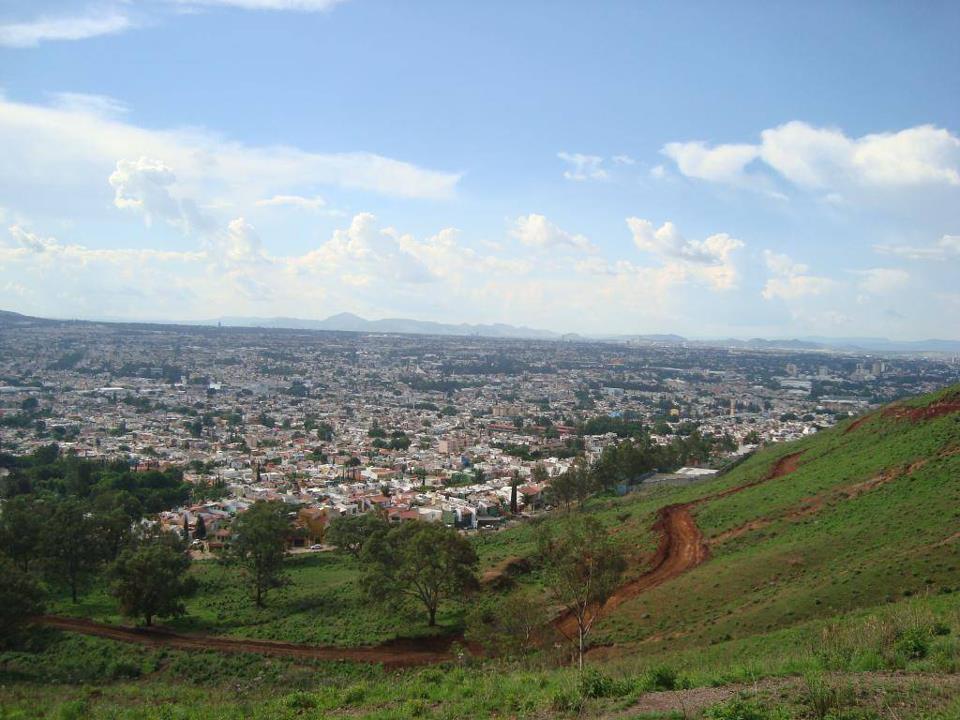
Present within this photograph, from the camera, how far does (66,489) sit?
39.2 m

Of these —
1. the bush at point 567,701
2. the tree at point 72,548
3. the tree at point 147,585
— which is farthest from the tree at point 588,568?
the tree at point 72,548

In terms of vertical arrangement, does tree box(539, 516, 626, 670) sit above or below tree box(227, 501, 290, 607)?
above

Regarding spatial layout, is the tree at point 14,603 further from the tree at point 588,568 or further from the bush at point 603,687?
the bush at point 603,687

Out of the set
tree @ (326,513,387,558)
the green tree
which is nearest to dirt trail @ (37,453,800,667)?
tree @ (326,513,387,558)

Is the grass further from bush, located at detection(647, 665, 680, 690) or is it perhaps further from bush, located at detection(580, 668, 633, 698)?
bush, located at detection(647, 665, 680, 690)

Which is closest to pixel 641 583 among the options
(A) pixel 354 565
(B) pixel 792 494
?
(B) pixel 792 494

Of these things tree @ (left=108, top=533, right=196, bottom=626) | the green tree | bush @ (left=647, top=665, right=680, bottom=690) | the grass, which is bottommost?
the green tree

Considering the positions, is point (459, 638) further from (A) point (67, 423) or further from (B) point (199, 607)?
(A) point (67, 423)

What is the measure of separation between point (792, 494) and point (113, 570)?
72.1ft

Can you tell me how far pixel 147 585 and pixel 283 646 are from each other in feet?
15.8

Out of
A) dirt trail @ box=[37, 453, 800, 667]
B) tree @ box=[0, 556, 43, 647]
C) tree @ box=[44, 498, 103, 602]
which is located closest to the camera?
dirt trail @ box=[37, 453, 800, 667]

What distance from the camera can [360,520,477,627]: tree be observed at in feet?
59.3

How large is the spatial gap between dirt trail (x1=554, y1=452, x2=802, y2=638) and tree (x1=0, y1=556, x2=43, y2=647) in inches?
537

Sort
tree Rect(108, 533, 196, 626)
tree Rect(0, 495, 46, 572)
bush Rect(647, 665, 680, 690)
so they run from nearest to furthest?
bush Rect(647, 665, 680, 690), tree Rect(108, 533, 196, 626), tree Rect(0, 495, 46, 572)
